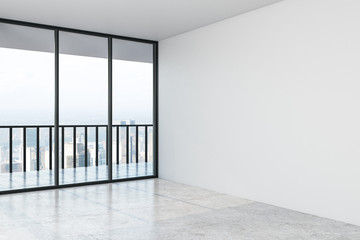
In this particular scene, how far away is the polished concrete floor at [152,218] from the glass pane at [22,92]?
1332 millimetres

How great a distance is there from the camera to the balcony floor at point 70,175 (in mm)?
5511

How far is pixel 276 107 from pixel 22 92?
4.00 meters

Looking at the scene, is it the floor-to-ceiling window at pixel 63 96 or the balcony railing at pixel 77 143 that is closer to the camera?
the floor-to-ceiling window at pixel 63 96

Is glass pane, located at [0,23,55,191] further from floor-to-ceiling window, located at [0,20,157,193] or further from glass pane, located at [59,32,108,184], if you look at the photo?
glass pane, located at [59,32,108,184]

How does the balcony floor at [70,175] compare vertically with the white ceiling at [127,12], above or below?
below

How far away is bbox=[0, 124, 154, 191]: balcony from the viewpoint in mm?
6195

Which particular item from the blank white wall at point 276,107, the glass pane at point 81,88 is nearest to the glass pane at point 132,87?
the glass pane at point 81,88

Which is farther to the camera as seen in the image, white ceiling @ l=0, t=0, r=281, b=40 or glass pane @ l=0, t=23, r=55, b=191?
glass pane @ l=0, t=23, r=55, b=191

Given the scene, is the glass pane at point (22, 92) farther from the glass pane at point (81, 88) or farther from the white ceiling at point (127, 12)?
the white ceiling at point (127, 12)

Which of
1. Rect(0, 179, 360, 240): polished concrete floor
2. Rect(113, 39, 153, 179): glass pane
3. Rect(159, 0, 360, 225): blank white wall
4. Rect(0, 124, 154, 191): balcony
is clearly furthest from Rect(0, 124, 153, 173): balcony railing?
Rect(0, 179, 360, 240): polished concrete floor

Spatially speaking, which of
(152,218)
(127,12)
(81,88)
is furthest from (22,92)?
(152,218)

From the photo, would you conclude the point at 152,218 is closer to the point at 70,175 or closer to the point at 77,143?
the point at 70,175

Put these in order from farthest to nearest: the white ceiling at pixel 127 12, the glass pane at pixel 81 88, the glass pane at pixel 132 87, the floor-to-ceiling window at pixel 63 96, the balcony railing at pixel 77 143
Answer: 1. the balcony railing at pixel 77 143
2. the glass pane at pixel 132 87
3. the glass pane at pixel 81 88
4. the floor-to-ceiling window at pixel 63 96
5. the white ceiling at pixel 127 12

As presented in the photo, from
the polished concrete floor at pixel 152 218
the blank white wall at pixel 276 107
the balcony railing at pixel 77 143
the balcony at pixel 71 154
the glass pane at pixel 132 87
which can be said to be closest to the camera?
the polished concrete floor at pixel 152 218
